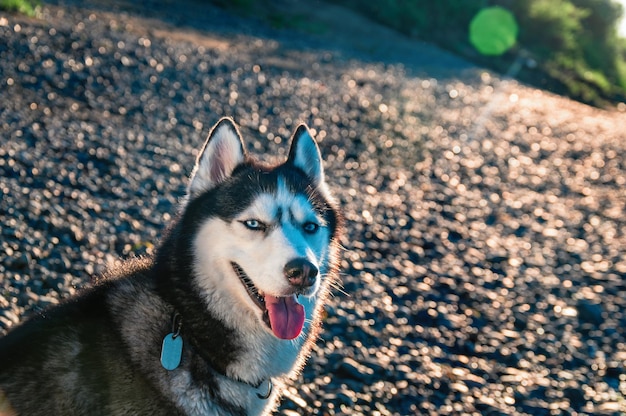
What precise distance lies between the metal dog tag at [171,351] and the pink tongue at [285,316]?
525mm

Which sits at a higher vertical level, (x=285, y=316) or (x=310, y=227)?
(x=310, y=227)

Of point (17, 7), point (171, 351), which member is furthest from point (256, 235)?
point (17, 7)

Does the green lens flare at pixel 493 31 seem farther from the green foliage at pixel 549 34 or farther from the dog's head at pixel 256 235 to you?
the dog's head at pixel 256 235

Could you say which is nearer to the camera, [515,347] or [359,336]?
[359,336]

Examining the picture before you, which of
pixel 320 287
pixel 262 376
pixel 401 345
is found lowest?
pixel 401 345

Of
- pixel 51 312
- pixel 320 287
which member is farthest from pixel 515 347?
pixel 51 312

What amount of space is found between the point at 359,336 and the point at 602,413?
2432 mm

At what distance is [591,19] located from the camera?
47.2 metres

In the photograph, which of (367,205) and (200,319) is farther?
(367,205)

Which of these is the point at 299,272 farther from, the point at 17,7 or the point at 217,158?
the point at 17,7

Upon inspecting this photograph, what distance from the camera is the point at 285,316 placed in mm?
3711

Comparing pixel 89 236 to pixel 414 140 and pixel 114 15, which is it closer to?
pixel 414 140

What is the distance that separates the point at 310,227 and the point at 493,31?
36919mm

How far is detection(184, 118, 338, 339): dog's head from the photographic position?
142 inches
